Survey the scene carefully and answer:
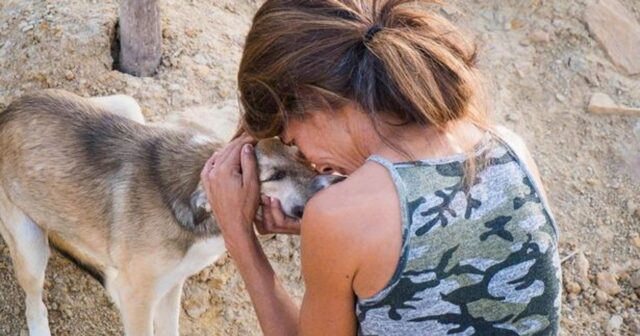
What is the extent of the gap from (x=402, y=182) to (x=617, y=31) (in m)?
4.37

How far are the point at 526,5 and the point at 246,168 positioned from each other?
3779mm

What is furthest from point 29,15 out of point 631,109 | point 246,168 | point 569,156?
point 631,109

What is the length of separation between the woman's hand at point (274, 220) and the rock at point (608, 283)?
94.9 inches

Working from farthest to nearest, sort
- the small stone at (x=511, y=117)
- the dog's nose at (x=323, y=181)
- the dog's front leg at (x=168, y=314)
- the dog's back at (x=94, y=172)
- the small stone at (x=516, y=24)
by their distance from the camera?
the small stone at (x=516, y=24) → the small stone at (x=511, y=117) → the dog's front leg at (x=168, y=314) → the dog's back at (x=94, y=172) → the dog's nose at (x=323, y=181)

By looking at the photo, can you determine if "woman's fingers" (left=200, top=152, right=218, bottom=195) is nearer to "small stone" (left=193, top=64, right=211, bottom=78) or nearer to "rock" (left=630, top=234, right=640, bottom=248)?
"small stone" (left=193, top=64, right=211, bottom=78)

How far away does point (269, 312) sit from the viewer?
10.2 feet

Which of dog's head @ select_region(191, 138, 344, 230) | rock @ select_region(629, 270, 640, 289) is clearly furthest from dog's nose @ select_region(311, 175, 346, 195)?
rock @ select_region(629, 270, 640, 289)

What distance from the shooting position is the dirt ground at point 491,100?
482 cm

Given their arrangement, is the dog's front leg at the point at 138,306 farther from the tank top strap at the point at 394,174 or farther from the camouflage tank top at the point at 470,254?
the tank top strap at the point at 394,174

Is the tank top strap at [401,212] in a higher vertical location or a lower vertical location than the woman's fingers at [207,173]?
higher

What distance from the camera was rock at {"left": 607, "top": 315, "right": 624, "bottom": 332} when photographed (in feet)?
15.9

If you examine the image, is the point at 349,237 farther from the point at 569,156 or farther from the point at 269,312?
the point at 569,156

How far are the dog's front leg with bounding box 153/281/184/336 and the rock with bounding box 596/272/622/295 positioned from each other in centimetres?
248

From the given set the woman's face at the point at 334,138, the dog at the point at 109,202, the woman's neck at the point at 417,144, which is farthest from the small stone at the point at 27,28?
the woman's neck at the point at 417,144
